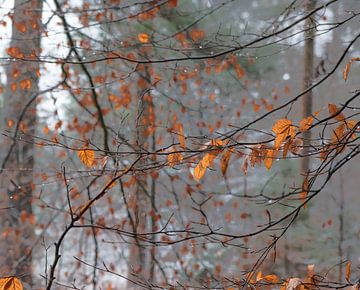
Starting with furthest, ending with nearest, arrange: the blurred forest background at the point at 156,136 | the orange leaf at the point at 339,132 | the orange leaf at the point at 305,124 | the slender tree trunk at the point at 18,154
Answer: the slender tree trunk at the point at 18,154, the blurred forest background at the point at 156,136, the orange leaf at the point at 339,132, the orange leaf at the point at 305,124

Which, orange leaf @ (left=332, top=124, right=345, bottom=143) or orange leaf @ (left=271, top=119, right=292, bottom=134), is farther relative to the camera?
orange leaf @ (left=332, top=124, right=345, bottom=143)

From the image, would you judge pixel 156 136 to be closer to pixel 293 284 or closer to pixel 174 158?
pixel 174 158

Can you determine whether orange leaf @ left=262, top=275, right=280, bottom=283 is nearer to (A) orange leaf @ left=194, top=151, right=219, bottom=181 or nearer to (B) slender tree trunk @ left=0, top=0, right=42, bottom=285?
(A) orange leaf @ left=194, top=151, right=219, bottom=181

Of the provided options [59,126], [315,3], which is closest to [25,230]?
[59,126]

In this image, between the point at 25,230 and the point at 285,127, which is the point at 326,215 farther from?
the point at 285,127

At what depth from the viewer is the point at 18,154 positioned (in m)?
6.54

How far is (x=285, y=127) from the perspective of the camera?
2.09m

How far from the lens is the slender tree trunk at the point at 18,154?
599cm

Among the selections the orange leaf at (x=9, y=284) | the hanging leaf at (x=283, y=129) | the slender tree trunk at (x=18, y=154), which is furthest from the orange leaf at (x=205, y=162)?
the slender tree trunk at (x=18, y=154)

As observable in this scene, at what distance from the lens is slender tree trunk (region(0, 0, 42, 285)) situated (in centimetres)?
599

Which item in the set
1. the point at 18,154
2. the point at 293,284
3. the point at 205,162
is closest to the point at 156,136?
the point at 18,154

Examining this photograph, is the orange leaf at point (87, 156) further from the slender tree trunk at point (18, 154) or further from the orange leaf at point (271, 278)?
the slender tree trunk at point (18, 154)

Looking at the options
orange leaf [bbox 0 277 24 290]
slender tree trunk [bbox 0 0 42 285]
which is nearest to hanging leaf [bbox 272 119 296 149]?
orange leaf [bbox 0 277 24 290]

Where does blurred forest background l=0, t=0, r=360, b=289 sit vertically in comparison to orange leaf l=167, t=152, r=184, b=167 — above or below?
above
